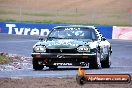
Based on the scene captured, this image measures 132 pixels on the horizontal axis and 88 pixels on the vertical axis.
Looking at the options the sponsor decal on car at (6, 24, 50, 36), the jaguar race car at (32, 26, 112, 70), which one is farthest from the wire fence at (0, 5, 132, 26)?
the jaguar race car at (32, 26, 112, 70)

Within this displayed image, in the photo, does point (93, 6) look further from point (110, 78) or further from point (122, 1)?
point (110, 78)

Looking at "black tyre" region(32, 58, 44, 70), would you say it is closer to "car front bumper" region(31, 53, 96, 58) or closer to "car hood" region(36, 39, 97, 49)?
"car front bumper" region(31, 53, 96, 58)

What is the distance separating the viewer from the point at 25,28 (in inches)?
1854

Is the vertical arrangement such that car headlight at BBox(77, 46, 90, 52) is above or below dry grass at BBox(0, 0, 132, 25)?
below

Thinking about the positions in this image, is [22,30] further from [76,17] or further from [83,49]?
[83,49]

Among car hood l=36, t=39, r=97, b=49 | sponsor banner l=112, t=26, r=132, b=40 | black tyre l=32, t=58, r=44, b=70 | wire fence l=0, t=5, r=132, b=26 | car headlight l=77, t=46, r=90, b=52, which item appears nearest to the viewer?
car headlight l=77, t=46, r=90, b=52

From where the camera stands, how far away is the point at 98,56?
1880 centimetres

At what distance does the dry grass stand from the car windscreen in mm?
28314

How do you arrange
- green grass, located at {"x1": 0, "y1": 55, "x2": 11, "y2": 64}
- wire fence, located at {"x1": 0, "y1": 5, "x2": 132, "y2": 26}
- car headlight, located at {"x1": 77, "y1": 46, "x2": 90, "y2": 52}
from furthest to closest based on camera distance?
wire fence, located at {"x1": 0, "y1": 5, "x2": 132, "y2": 26} → green grass, located at {"x1": 0, "y1": 55, "x2": 11, "y2": 64} → car headlight, located at {"x1": 77, "y1": 46, "x2": 90, "y2": 52}

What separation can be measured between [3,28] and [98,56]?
29.7 meters

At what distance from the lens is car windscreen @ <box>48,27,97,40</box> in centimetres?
1928

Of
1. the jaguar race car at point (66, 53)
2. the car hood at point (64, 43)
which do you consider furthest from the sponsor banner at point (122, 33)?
the car hood at point (64, 43)

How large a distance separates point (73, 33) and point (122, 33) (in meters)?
23.5

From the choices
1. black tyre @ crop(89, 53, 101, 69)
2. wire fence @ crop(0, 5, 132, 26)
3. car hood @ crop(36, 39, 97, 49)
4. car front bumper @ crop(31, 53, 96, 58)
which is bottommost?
black tyre @ crop(89, 53, 101, 69)
